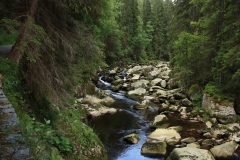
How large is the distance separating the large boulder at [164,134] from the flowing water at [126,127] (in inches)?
17.3

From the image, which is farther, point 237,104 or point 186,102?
point 186,102

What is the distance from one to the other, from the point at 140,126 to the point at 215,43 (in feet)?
23.7

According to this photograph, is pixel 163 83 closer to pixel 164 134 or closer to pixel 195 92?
pixel 195 92

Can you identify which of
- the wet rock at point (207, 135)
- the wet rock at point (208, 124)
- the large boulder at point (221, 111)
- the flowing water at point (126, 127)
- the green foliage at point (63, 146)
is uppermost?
the green foliage at point (63, 146)

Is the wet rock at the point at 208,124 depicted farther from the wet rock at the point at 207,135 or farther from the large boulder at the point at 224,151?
the large boulder at the point at 224,151

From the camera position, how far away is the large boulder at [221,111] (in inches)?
456

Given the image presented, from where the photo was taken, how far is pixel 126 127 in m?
11.9

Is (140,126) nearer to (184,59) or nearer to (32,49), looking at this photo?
(184,59)

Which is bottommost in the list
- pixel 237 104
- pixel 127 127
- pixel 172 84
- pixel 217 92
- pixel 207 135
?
pixel 127 127

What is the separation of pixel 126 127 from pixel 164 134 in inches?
89.2

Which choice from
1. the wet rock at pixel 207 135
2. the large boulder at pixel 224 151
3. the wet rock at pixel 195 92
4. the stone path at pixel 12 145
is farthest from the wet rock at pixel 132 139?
the stone path at pixel 12 145

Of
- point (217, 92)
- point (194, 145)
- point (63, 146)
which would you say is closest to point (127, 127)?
point (194, 145)

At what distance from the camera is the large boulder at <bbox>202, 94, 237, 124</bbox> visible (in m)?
11.6

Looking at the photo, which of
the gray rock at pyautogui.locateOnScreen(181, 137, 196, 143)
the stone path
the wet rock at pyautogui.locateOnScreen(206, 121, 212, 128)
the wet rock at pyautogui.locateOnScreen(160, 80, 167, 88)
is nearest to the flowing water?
the wet rock at pyautogui.locateOnScreen(206, 121, 212, 128)
